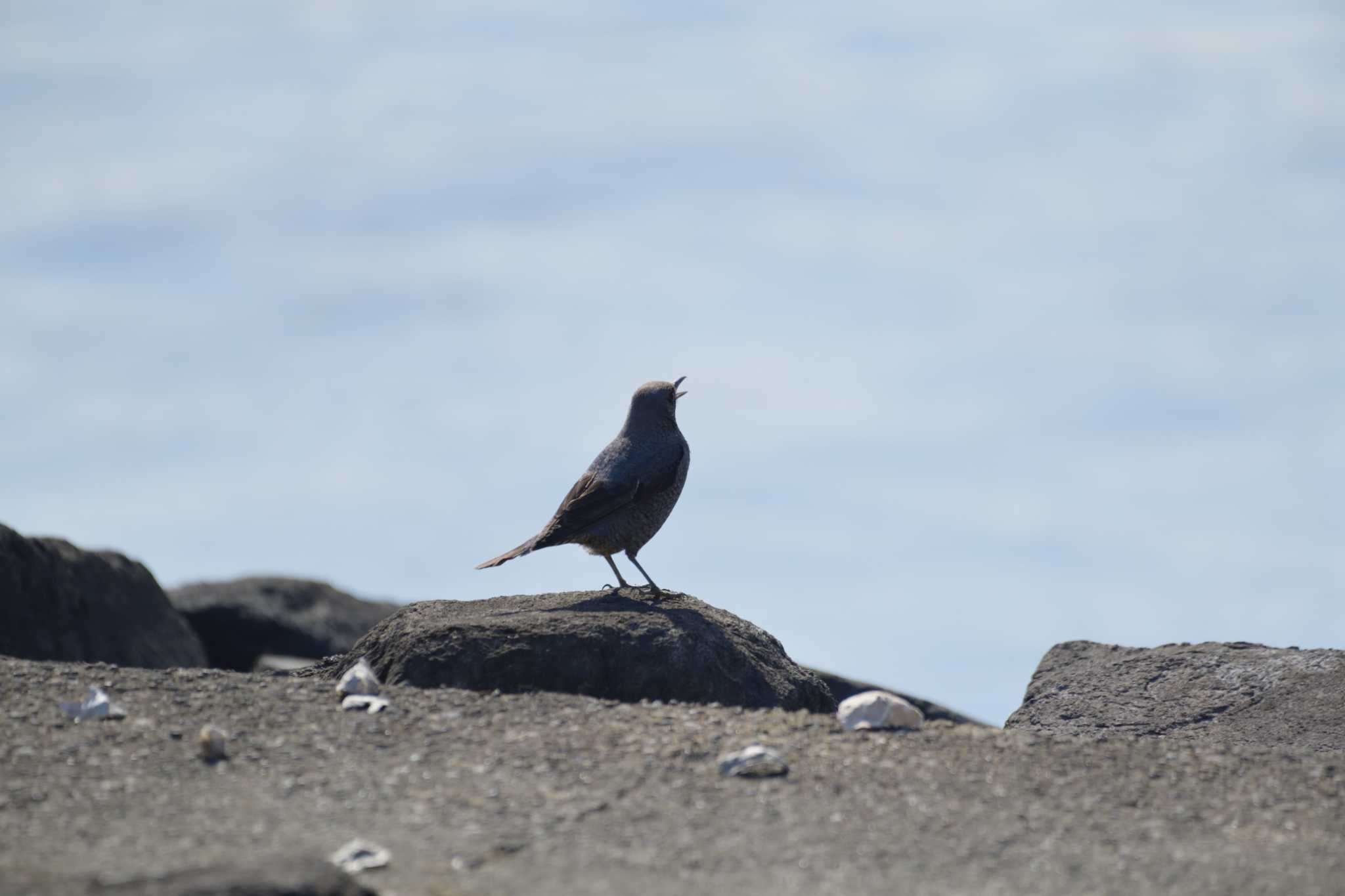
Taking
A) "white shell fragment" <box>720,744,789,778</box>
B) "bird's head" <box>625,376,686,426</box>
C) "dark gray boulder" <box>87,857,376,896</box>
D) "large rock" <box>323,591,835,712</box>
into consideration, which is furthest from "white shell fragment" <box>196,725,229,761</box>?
"bird's head" <box>625,376,686,426</box>

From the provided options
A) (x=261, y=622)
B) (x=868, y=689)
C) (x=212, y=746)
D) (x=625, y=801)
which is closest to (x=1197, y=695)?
(x=868, y=689)

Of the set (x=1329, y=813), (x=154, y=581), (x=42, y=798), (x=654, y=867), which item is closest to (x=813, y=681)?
(x=1329, y=813)

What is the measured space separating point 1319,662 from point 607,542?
13.7ft

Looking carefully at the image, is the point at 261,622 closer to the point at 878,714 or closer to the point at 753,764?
the point at 878,714

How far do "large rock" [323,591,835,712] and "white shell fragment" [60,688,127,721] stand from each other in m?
1.28

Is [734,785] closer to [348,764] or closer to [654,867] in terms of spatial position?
[654,867]

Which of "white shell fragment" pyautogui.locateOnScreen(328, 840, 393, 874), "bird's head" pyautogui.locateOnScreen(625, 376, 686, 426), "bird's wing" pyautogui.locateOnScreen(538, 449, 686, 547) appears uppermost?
"bird's head" pyautogui.locateOnScreen(625, 376, 686, 426)

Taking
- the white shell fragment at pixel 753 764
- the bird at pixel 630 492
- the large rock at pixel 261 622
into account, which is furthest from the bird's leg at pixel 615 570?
the large rock at pixel 261 622

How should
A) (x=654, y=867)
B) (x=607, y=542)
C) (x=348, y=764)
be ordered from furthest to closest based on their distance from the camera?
(x=607, y=542)
(x=348, y=764)
(x=654, y=867)

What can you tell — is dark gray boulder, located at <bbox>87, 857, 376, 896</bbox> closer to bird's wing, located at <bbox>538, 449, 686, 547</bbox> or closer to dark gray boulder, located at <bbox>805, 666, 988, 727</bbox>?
bird's wing, located at <bbox>538, 449, 686, 547</bbox>

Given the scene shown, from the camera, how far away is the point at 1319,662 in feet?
27.0

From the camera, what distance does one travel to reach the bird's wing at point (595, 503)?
26.5ft

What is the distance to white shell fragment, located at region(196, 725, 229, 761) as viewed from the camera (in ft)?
17.8

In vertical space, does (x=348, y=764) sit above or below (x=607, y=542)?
below
